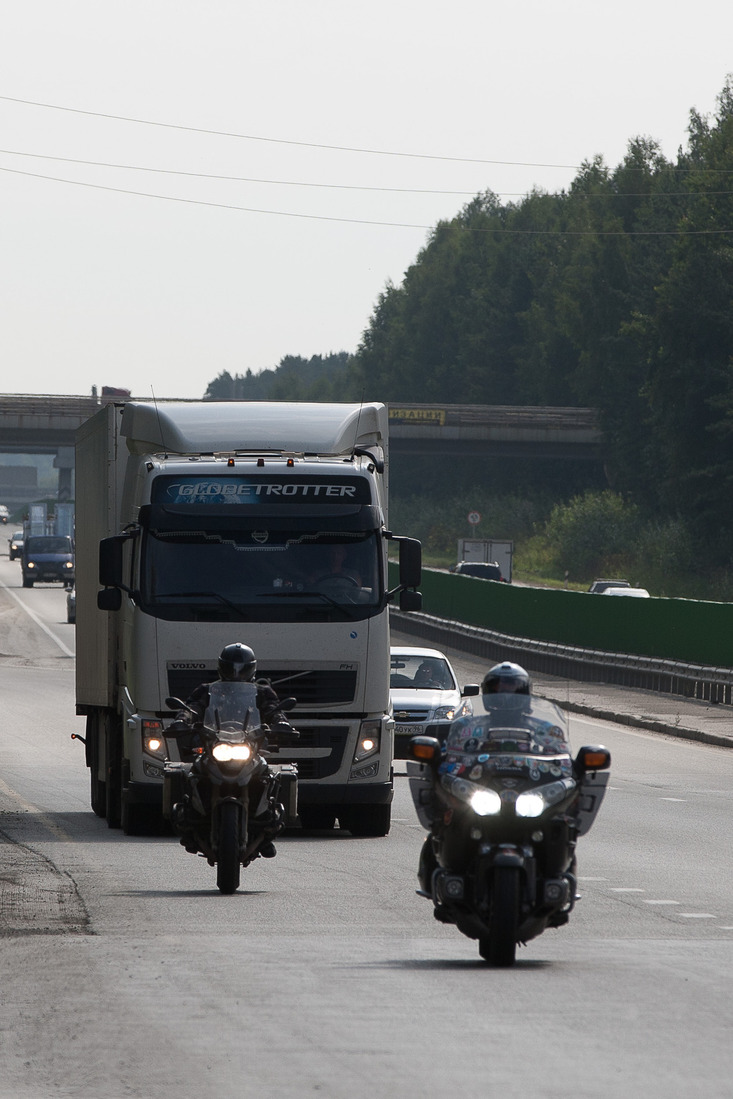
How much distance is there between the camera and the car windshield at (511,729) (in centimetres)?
953

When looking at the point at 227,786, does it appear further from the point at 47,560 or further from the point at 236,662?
the point at 47,560

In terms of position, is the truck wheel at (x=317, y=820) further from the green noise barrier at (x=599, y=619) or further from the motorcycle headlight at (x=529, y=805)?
the green noise barrier at (x=599, y=619)

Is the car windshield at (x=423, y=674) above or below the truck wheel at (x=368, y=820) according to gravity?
above

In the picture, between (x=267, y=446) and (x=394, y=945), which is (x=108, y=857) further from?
(x=394, y=945)

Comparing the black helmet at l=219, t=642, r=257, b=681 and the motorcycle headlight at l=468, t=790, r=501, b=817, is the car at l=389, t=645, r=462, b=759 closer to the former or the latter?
the black helmet at l=219, t=642, r=257, b=681

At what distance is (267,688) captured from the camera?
42.8ft

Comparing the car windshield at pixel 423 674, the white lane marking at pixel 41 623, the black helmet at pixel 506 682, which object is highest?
the black helmet at pixel 506 682

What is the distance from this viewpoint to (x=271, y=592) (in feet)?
52.5

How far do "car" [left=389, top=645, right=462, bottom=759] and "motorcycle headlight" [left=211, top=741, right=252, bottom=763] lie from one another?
413 inches

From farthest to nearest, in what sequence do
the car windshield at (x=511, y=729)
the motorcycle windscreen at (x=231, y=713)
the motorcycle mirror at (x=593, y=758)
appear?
the motorcycle windscreen at (x=231, y=713) < the car windshield at (x=511, y=729) < the motorcycle mirror at (x=593, y=758)

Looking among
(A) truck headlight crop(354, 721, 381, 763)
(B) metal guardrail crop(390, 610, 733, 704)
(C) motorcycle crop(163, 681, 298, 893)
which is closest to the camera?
(C) motorcycle crop(163, 681, 298, 893)

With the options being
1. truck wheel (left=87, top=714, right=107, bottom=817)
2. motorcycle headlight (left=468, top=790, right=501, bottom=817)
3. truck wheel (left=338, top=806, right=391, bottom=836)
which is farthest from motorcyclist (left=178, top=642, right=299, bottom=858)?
truck wheel (left=87, top=714, right=107, bottom=817)

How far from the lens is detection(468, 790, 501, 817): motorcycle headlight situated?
9320 millimetres

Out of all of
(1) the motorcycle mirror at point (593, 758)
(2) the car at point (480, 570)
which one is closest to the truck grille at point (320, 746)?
(1) the motorcycle mirror at point (593, 758)
